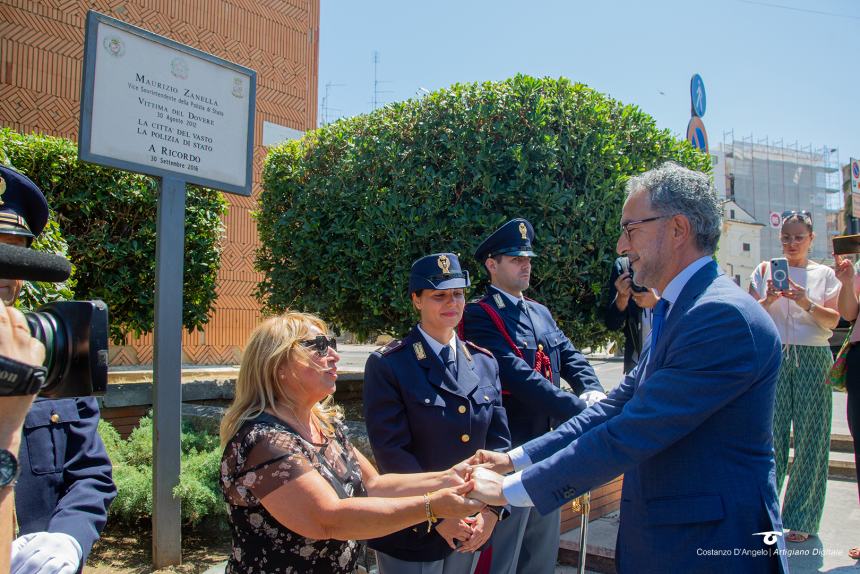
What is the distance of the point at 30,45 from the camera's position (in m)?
13.0

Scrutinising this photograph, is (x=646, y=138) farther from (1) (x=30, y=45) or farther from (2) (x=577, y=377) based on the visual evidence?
(1) (x=30, y=45)

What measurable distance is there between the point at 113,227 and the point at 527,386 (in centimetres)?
571

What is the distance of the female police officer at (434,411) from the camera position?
2855 mm

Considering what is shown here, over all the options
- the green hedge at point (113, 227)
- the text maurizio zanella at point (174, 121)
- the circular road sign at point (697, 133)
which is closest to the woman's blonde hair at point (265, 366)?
the text maurizio zanella at point (174, 121)

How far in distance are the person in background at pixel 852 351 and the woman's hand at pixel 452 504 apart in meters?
3.07

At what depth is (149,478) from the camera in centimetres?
475

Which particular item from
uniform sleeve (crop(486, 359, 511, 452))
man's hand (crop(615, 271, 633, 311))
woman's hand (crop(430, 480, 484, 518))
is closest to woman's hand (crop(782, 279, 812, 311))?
man's hand (crop(615, 271, 633, 311))

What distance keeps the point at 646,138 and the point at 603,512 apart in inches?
139

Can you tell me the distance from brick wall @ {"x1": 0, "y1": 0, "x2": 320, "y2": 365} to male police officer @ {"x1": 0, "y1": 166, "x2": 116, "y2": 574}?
33.5ft

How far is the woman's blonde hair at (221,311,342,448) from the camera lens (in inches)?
92.5

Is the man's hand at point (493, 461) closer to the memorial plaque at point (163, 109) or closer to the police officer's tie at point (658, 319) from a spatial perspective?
the police officer's tie at point (658, 319)

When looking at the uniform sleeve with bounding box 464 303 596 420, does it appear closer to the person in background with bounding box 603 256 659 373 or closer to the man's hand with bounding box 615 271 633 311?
the person in background with bounding box 603 256 659 373

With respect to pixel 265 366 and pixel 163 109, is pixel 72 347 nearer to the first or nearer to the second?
pixel 265 366

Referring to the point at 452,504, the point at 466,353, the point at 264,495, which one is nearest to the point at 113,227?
the point at 466,353
